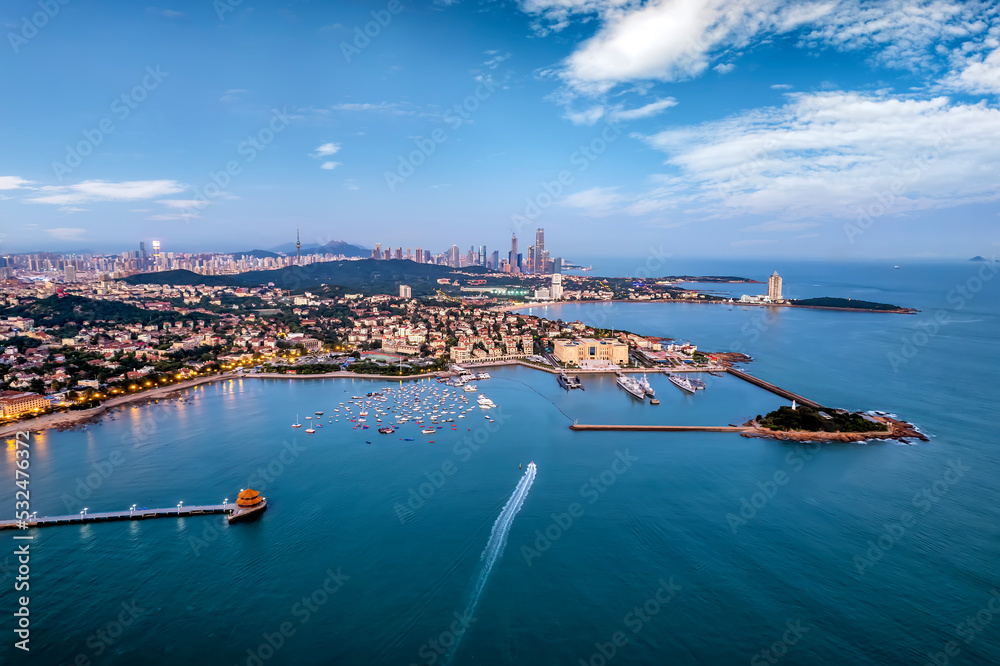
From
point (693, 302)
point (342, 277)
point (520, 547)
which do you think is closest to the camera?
point (520, 547)

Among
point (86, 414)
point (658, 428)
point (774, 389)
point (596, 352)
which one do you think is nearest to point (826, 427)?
point (658, 428)

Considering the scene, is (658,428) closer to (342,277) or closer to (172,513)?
(172,513)

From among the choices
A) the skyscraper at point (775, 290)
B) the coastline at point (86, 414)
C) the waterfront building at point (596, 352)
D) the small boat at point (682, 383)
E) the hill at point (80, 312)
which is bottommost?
the coastline at point (86, 414)

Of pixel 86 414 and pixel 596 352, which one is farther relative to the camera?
pixel 596 352

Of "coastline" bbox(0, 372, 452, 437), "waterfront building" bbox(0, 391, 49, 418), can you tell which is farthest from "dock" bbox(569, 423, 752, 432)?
"waterfront building" bbox(0, 391, 49, 418)

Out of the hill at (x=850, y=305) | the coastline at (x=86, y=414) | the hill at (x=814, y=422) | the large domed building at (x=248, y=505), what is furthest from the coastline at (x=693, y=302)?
the large domed building at (x=248, y=505)

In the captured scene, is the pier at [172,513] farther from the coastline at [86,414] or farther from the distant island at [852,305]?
the distant island at [852,305]
